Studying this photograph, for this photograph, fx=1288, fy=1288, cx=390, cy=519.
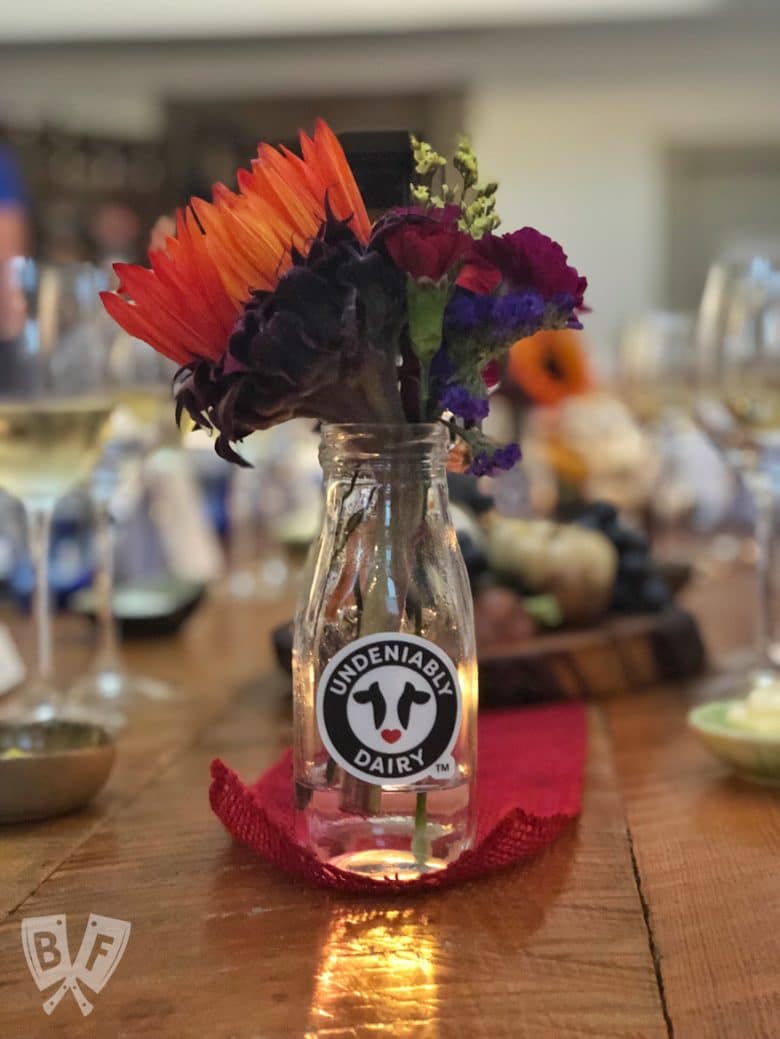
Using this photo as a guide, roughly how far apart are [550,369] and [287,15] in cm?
459

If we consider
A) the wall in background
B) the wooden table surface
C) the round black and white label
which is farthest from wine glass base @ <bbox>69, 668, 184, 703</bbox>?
the wall in background

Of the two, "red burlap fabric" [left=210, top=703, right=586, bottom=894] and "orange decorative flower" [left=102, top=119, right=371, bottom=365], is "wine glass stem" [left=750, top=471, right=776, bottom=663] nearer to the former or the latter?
"red burlap fabric" [left=210, top=703, right=586, bottom=894]

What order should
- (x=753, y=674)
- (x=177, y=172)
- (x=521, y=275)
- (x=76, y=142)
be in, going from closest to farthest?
1. (x=521, y=275)
2. (x=753, y=674)
3. (x=76, y=142)
4. (x=177, y=172)

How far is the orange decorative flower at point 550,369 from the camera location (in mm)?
1641

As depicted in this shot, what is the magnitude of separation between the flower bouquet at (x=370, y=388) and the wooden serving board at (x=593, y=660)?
358 mm

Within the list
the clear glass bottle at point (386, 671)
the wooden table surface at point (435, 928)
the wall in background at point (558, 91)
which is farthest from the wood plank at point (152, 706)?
the wall in background at point (558, 91)

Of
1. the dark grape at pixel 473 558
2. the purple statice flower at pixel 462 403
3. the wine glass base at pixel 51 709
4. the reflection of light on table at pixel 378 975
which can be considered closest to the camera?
the reflection of light on table at pixel 378 975

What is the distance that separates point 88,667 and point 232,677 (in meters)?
0.14

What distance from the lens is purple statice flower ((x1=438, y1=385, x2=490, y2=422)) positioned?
0.50m

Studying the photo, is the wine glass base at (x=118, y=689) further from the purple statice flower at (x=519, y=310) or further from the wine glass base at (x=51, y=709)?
the purple statice flower at (x=519, y=310)

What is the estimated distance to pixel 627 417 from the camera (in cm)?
175

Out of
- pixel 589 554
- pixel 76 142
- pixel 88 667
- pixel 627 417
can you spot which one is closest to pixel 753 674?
pixel 589 554

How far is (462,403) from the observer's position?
504mm

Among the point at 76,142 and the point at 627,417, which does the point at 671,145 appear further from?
the point at 627,417
